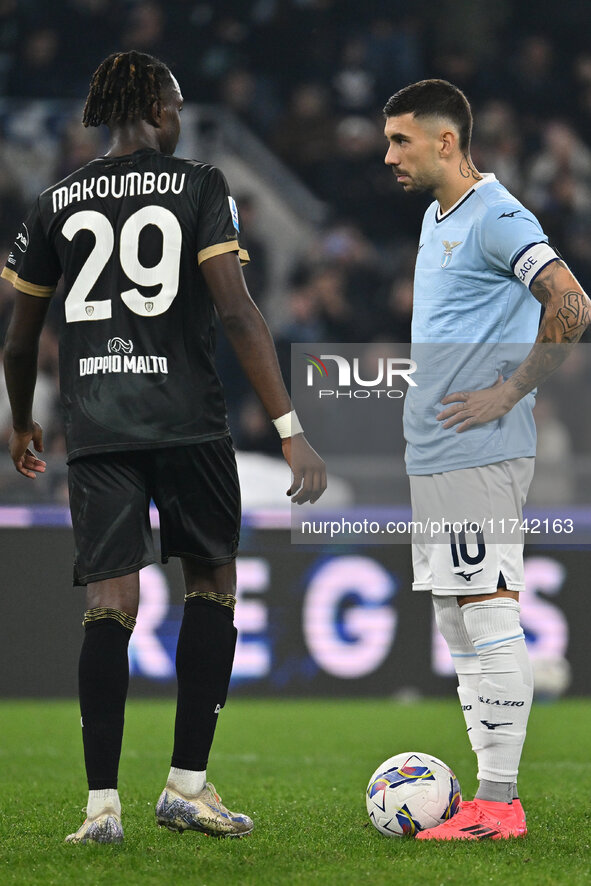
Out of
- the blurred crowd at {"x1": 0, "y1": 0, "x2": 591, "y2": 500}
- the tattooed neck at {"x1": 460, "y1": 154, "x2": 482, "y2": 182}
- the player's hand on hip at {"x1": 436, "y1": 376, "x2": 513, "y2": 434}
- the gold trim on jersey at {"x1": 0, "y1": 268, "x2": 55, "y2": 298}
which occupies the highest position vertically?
the blurred crowd at {"x1": 0, "y1": 0, "x2": 591, "y2": 500}

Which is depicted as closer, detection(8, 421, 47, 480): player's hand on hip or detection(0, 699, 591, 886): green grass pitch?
detection(0, 699, 591, 886): green grass pitch

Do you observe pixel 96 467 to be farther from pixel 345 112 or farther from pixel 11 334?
pixel 345 112

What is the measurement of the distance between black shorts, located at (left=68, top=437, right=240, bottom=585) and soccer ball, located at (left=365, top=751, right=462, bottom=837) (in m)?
0.76

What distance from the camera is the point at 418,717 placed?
6.78 m

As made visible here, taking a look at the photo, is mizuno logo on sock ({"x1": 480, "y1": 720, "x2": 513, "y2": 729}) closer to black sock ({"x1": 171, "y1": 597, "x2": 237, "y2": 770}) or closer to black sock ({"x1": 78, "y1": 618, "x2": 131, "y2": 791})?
black sock ({"x1": 171, "y1": 597, "x2": 237, "y2": 770})

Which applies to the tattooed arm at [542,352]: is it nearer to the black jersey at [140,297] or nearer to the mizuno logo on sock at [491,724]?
the black jersey at [140,297]

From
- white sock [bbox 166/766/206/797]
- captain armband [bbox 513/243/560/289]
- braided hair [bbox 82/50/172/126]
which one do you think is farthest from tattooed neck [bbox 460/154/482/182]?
white sock [bbox 166/766/206/797]

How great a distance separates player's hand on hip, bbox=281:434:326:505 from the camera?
3180 millimetres

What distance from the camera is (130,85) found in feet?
10.9

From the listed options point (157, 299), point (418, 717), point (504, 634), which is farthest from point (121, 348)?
point (418, 717)

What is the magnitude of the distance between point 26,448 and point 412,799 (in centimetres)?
146

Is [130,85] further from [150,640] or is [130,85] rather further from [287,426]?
[150,640]

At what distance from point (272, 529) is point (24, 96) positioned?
6.24 m

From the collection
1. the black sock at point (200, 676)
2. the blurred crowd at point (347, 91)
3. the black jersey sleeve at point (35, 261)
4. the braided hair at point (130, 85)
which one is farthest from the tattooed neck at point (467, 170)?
the blurred crowd at point (347, 91)
